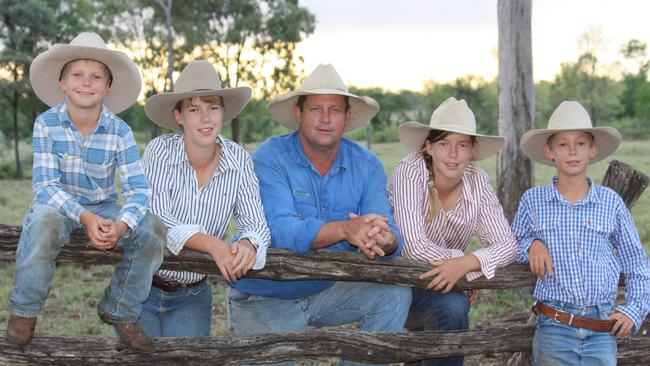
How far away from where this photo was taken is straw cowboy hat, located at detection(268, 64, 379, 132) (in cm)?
405

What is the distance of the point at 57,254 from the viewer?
3242 millimetres

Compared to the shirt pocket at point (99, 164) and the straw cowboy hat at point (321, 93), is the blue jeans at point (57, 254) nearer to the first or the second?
the shirt pocket at point (99, 164)

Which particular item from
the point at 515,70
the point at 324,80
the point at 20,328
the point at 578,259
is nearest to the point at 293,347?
the point at 20,328

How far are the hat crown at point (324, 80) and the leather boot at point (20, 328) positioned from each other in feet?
6.11

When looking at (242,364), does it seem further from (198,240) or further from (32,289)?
(32,289)

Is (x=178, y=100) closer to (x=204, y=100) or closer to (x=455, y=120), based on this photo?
→ (x=204, y=100)

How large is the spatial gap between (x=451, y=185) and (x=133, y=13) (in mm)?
35319

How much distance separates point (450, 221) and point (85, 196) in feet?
6.63

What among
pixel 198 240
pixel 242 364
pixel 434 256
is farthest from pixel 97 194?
pixel 434 256

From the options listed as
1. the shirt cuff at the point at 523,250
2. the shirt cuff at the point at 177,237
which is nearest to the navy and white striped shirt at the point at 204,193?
the shirt cuff at the point at 177,237

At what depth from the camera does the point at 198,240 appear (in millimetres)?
3551

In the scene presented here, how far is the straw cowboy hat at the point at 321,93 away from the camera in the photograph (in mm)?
4051

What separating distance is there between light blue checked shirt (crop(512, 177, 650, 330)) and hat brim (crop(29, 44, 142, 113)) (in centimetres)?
227

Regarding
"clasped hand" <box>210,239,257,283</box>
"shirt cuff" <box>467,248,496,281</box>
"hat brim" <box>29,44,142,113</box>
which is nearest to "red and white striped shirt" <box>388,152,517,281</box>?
"shirt cuff" <box>467,248,496,281</box>
